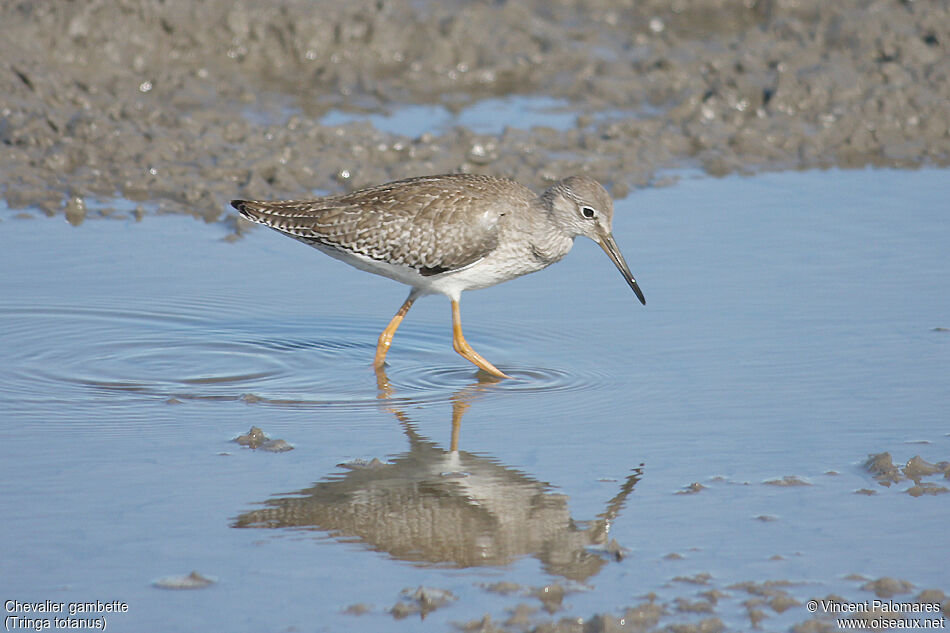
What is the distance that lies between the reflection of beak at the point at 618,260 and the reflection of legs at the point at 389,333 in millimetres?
1460

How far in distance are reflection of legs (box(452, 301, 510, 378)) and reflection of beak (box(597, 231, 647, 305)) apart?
115 cm

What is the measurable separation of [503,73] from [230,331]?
683cm

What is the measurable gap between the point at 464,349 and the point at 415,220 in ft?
3.32

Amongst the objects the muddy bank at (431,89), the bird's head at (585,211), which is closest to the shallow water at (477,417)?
the bird's head at (585,211)

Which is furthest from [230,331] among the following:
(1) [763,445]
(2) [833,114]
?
(2) [833,114]

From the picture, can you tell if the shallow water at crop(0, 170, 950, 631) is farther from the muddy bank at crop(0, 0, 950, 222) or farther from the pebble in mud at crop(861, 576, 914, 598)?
the muddy bank at crop(0, 0, 950, 222)

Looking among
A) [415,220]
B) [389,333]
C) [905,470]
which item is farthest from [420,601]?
[415,220]

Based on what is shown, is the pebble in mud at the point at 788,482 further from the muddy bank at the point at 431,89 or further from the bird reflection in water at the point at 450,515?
the muddy bank at the point at 431,89

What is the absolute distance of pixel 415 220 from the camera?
9.44 metres

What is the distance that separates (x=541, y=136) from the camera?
44.6 feet

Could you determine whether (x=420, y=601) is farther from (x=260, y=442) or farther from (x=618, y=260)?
(x=618, y=260)

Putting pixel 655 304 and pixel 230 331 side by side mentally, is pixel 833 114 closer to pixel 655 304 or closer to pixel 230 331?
pixel 655 304

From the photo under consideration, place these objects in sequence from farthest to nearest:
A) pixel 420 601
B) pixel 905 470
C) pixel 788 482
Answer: pixel 905 470, pixel 788 482, pixel 420 601

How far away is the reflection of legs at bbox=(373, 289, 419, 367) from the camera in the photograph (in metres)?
9.20
